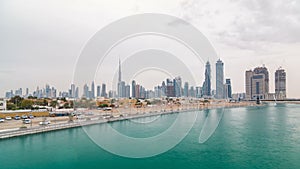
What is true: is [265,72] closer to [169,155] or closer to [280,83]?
[280,83]

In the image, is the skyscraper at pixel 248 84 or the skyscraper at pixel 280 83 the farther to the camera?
the skyscraper at pixel 248 84

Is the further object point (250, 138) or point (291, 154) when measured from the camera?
point (250, 138)

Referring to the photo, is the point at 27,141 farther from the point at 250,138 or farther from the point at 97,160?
the point at 250,138

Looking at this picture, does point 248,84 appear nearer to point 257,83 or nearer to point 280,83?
point 257,83

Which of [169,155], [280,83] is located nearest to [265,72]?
[280,83]

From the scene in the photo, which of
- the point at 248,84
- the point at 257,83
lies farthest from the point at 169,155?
the point at 248,84

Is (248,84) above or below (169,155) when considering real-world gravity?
above

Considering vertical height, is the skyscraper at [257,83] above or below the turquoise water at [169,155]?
above

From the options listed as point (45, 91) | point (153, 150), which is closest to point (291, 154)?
point (153, 150)

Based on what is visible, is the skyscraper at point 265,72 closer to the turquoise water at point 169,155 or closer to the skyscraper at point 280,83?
the skyscraper at point 280,83

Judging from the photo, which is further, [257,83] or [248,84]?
[248,84]

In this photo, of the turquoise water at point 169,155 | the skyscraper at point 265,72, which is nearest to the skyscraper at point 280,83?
the skyscraper at point 265,72
